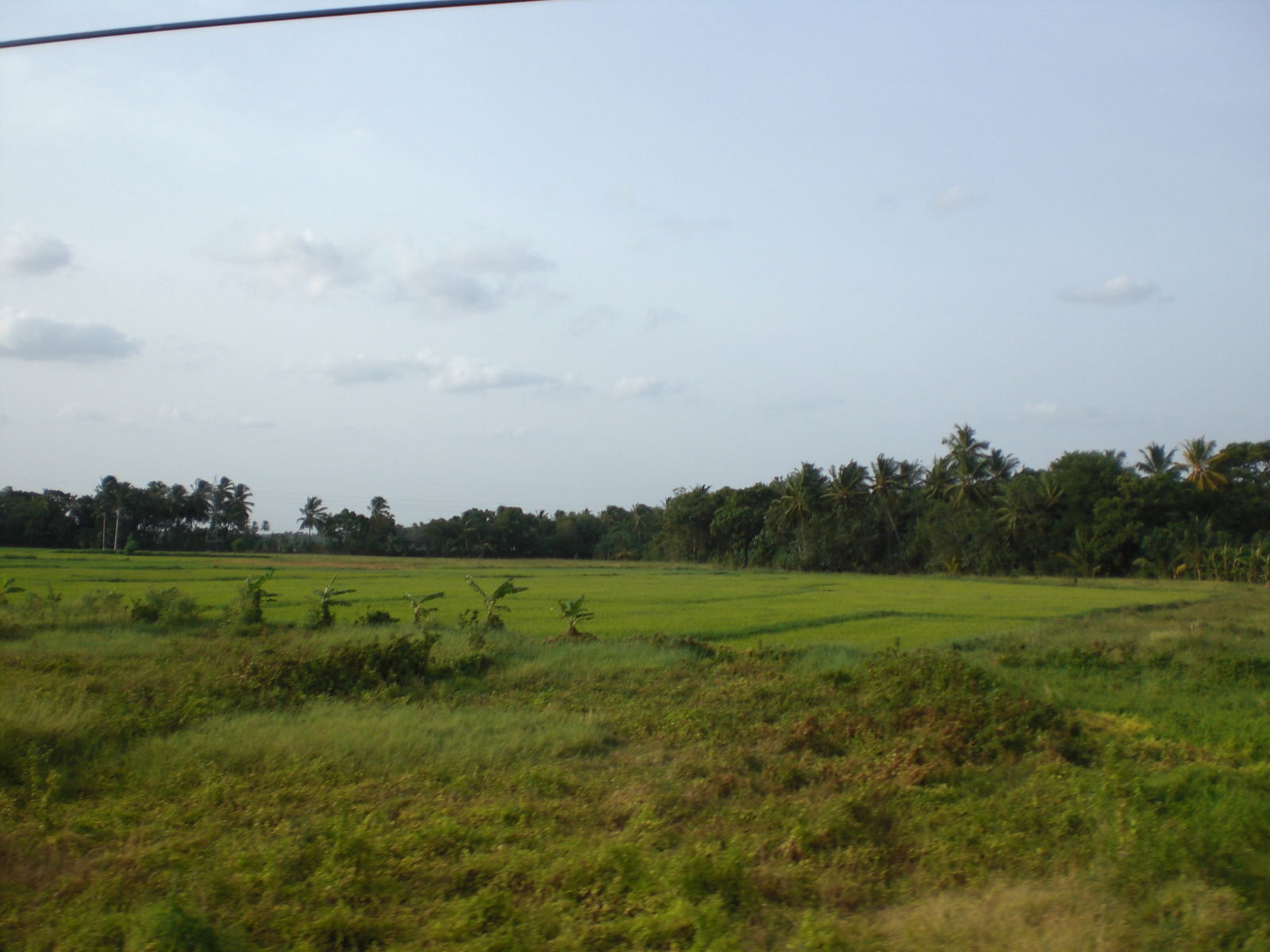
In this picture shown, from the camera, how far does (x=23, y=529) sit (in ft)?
214

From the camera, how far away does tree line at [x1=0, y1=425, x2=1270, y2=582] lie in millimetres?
55531

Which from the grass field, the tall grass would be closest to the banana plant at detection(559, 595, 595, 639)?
the grass field

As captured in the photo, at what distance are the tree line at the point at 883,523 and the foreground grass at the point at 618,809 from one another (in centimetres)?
4618

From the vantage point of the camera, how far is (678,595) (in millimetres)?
35000

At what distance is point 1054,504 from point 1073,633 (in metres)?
43.5

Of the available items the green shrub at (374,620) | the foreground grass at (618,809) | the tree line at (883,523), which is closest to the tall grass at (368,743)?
the foreground grass at (618,809)

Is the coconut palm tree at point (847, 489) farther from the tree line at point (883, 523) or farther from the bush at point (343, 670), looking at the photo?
the bush at point (343, 670)

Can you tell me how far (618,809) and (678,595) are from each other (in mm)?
28218

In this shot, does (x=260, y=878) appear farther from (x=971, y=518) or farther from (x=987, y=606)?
(x=971, y=518)

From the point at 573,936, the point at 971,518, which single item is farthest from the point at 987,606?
the point at 971,518

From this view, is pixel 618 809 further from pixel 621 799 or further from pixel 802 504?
pixel 802 504

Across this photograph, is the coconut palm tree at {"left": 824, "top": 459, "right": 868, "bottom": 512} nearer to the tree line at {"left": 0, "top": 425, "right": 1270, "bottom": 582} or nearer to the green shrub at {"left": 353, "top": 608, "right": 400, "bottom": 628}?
the tree line at {"left": 0, "top": 425, "right": 1270, "bottom": 582}

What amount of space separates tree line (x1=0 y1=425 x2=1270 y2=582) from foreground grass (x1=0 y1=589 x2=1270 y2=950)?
152ft

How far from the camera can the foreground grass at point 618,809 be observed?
4891mm
